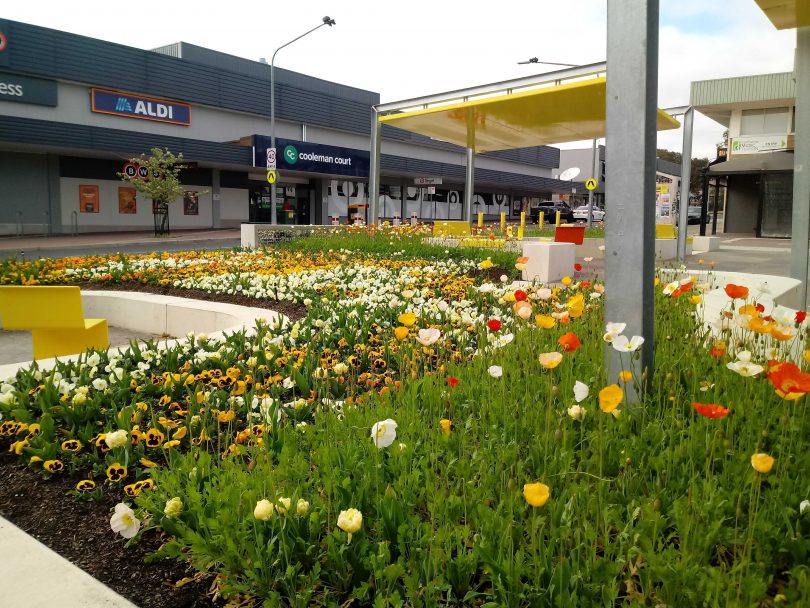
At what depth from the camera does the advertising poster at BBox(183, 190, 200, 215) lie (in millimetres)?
36562

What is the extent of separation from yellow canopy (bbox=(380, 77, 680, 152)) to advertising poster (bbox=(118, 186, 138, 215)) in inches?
881

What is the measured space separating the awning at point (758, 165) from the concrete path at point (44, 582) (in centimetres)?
3662

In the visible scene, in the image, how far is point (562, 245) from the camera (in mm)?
10594

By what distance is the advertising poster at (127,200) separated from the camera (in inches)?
1337

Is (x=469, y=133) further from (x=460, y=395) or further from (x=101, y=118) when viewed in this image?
(x=101, y=118)

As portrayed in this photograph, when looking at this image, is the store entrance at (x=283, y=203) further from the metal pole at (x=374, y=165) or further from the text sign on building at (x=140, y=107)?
the metal pole at (x=374, y=165)

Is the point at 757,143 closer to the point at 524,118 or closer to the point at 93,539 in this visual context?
the point at 524,118

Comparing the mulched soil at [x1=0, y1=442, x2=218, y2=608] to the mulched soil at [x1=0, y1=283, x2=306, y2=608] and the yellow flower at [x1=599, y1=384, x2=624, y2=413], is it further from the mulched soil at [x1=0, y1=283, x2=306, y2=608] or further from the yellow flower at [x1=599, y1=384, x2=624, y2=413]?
the yellow flower at [x1=599, y1=384, x2=624, y2=413]

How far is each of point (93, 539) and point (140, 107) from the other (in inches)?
1423

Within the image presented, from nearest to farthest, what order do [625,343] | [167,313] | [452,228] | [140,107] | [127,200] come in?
[625,343], [167,313], [452,228], [140,107], [127,200]

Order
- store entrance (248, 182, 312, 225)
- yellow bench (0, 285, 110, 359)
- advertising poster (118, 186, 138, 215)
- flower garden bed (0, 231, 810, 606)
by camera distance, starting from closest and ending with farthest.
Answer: flower garden bed (0, 231, 810, 606), yellow bench (0, 285, 110, 359), advertising poster (118, 186, 138, 215), store entrance (248, 182, 312, 225)

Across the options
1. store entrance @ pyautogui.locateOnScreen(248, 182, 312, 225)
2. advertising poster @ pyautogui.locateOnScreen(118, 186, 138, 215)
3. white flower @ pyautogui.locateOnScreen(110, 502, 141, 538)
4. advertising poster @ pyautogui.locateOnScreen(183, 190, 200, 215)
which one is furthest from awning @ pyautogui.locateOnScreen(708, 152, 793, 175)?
white flower @ pyautogui.locateOnScreen(110, 502, 141, 538)

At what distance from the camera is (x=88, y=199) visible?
32438 millimetres

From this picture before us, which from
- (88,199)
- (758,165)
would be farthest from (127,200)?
(758,165)
